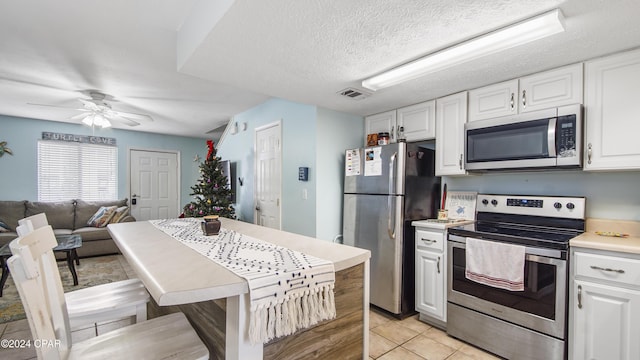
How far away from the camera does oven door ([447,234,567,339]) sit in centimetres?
176

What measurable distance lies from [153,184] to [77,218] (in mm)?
1543

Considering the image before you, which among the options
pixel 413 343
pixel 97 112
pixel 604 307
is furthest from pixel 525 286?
pixel 97 112

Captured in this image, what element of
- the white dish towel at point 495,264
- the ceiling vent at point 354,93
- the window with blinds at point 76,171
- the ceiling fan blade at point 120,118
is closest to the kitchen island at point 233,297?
the white dish towel at point 495,264

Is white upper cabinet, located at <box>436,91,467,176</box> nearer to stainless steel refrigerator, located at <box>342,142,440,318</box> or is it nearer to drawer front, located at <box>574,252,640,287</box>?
stainless steel refrigerator, located at <box>342,142,440,318</box>

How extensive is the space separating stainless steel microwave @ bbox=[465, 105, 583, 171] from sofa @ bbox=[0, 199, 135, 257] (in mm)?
5392

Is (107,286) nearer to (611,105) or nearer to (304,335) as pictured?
(304,335)

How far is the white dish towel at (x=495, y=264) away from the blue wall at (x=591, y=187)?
0.74m

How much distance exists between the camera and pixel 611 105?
183 cm

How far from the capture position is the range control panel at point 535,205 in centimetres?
210

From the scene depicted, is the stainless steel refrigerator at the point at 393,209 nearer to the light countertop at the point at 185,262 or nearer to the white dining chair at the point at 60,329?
the light countertop at the point at 185,262

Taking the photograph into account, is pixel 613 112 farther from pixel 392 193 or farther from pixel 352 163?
pixel 352 163

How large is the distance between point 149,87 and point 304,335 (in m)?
3.45

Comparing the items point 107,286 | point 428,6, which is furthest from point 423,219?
point 107,286

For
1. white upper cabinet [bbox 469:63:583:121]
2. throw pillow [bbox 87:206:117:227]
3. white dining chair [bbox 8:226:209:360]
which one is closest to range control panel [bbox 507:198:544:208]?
white upper cabinet [bbox 469:63:583:121]
